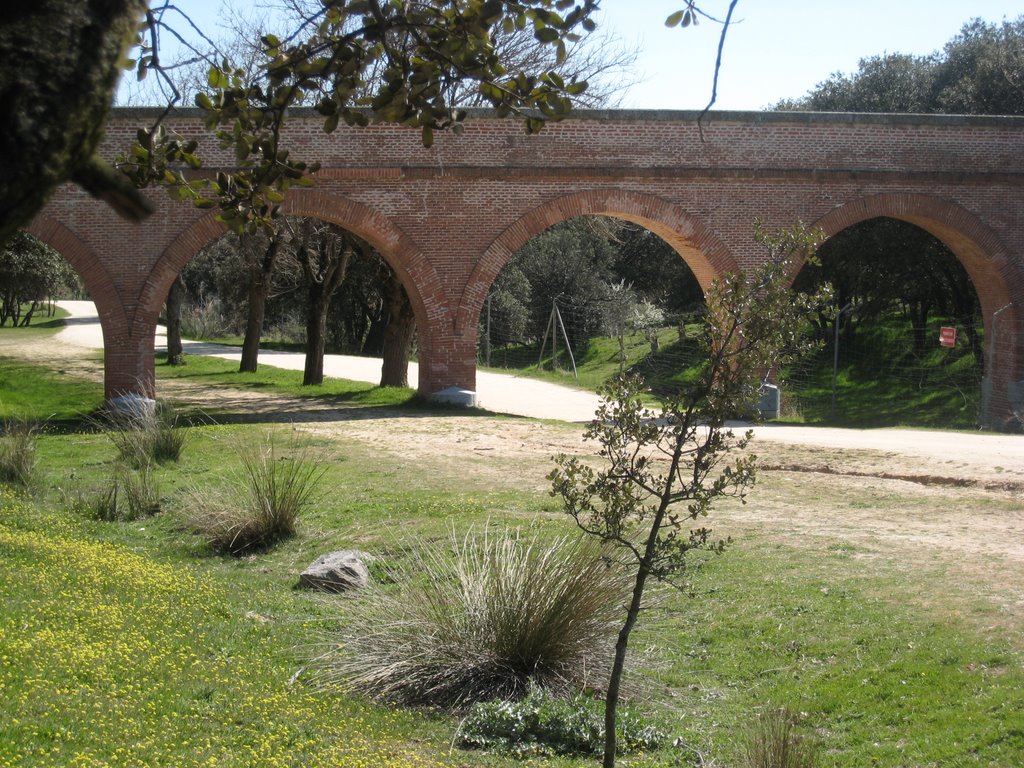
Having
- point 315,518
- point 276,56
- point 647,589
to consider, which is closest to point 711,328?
point 276,56

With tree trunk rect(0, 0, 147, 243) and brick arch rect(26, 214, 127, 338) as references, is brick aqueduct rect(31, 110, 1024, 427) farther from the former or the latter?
tree trunk rect(0, 0, 147, 243)

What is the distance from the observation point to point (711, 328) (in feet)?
16.0

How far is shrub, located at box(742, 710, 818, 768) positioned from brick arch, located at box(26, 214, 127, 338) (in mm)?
16087

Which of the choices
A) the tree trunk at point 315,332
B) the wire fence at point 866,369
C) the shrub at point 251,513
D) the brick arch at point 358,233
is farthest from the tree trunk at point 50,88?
the tree trunk at point 315,332

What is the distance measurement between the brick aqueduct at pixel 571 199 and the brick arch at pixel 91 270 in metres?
0.02

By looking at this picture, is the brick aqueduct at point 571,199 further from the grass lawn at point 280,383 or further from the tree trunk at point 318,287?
the tree trunk at point 318,287

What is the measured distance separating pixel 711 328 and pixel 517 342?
109 feet

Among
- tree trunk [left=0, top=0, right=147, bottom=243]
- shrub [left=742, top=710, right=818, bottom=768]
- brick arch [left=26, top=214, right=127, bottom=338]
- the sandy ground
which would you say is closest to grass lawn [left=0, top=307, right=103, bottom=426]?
brick arch [left=26, top=214, right=127, bottom=338]

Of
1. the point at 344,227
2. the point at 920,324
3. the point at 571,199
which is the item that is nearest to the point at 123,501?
the point at 344,227

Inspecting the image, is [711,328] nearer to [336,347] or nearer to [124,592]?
[124,592]

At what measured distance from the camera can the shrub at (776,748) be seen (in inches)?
184

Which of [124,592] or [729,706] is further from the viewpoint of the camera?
[124,592]

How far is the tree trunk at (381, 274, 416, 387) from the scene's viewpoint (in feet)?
74.3

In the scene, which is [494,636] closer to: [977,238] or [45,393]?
[977,238]
